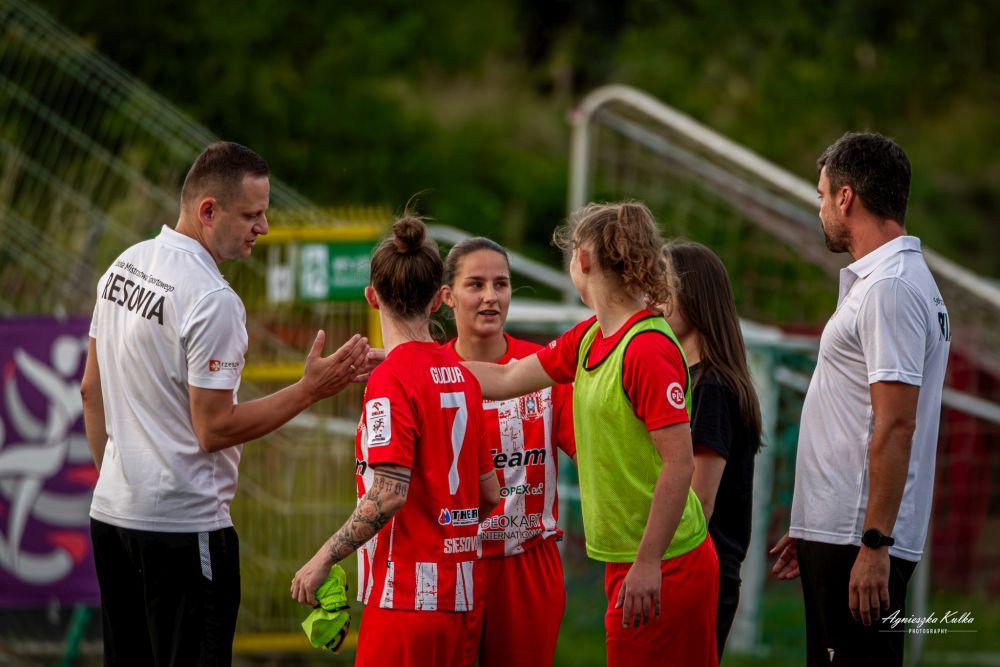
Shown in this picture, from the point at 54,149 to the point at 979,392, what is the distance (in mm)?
8422

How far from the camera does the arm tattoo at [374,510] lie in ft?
11.0

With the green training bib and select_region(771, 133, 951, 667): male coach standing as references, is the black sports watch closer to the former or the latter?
select_region(771, 133, 951, 667): male coach standing

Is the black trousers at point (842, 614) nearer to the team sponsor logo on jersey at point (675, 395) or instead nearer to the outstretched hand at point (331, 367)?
the team sponsor logo on jersey at point (675, 395)

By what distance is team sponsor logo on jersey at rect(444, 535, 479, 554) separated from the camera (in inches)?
138

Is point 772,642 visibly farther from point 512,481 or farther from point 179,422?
point 179,422

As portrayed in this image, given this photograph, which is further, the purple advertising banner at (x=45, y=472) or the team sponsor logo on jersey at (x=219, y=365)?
the purple advertising banner at (x=45, y=472)

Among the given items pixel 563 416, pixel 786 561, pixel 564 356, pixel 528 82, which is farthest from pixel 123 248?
pixel 528 82

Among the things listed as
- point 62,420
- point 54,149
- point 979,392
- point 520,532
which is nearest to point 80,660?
point 62,420

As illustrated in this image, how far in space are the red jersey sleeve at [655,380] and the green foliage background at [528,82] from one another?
857cm

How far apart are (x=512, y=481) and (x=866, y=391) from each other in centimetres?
125

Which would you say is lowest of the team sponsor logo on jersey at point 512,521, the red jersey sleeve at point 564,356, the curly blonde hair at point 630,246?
the team sponsor logo on jersey at point 512,521

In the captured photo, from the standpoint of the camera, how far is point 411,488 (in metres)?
3.51

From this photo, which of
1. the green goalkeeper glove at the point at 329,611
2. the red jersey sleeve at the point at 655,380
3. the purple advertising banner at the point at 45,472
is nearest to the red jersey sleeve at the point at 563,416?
the red jersey sleeve at the point at 655,380

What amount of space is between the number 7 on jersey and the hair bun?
0.44 m
